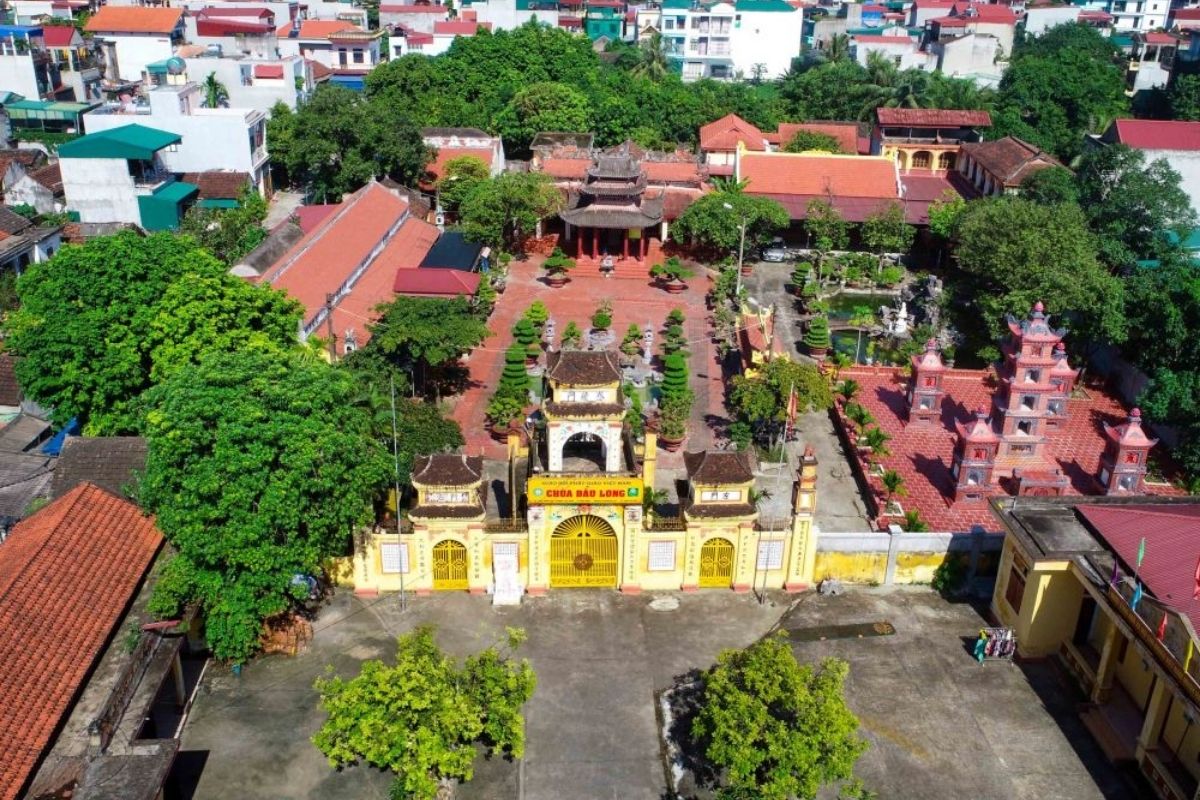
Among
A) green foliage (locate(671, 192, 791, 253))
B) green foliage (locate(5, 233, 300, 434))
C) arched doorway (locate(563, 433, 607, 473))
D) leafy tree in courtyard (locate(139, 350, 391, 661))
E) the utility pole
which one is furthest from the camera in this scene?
green foliage (locate(671, 192, 791, 253))

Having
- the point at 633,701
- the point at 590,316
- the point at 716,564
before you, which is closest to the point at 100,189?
the point at 590,316

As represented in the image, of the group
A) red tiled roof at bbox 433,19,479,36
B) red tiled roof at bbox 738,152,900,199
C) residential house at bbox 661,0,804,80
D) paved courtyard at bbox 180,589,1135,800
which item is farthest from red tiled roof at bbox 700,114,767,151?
paved courtyard at bbox 180,589,1135,800

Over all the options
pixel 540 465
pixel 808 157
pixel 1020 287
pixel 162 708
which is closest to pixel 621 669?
pixel 540 465

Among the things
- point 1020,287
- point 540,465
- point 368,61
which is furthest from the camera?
point 368,61

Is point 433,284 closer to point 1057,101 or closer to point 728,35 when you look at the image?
point 1057,101

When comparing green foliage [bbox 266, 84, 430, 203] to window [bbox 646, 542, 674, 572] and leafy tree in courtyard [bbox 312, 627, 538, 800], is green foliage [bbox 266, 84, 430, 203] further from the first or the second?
leafy tree in courtyard [bbox 312, 627, 538, 800]

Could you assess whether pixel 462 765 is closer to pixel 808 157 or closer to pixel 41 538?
pixel 41 538

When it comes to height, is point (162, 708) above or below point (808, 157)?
below
